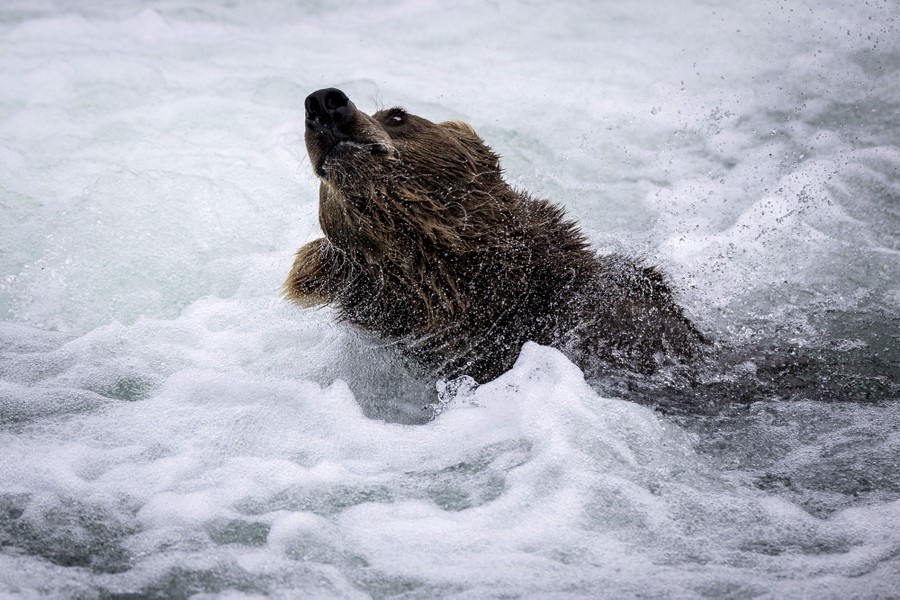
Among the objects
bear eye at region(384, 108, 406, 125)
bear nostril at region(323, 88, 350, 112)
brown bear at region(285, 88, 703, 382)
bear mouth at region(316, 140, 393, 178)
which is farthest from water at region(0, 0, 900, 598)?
bear nostril at region(323, 88, 350, 112)

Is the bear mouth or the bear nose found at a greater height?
the bear nose

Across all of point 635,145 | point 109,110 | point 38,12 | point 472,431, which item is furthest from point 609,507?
point 38,12

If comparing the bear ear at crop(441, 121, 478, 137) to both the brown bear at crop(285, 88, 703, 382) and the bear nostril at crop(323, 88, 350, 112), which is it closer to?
the brown bear at crop(285, 88, 703, 382)

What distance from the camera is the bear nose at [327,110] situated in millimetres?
3314

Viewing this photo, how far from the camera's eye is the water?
2.60 m

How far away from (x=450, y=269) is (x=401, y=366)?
0.49 meters

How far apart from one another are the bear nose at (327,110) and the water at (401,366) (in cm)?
92

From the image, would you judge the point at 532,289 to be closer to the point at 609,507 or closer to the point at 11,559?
the point at 609,507

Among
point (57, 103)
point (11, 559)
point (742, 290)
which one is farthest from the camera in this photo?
point (57, 103)

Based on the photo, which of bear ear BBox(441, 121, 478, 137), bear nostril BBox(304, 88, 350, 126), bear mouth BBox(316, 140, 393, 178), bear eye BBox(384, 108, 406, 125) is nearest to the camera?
bear nostril BBox(304, 88, 350, 126)

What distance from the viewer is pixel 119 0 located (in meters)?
8.77

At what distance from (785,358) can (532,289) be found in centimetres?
123

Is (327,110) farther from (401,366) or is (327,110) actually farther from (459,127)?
(401,366)

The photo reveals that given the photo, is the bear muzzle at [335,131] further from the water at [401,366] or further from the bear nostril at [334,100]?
the water at [401,366]
